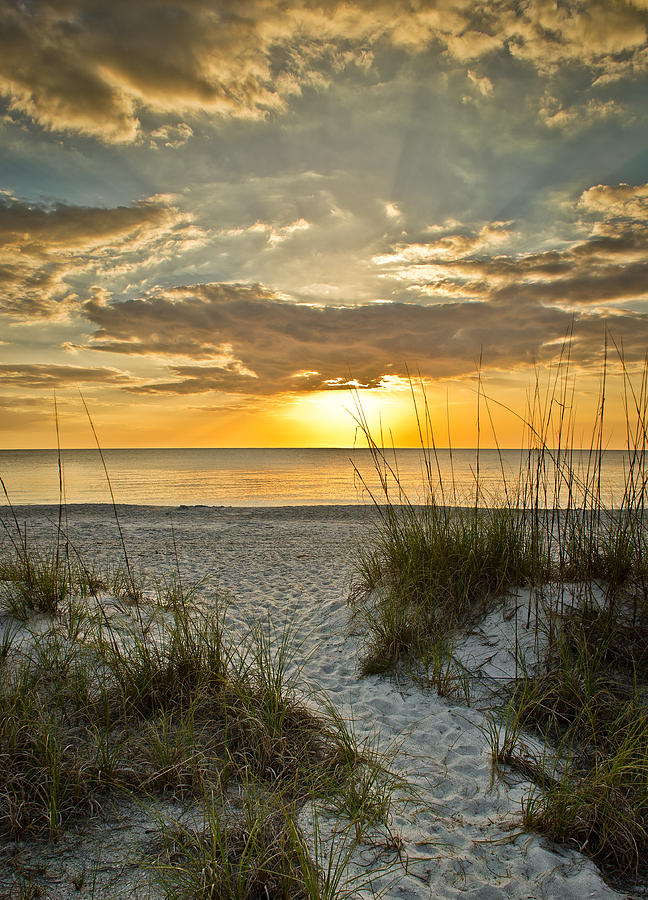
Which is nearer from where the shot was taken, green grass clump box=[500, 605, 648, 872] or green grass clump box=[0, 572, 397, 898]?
green grass clump box=[0, 572, 397, 898]

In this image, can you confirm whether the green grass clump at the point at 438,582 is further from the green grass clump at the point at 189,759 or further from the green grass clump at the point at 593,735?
the green grass clump at the point at 189,759

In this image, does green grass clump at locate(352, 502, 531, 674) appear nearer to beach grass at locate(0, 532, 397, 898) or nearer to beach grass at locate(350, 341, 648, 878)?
beach grass at locate(350, 341, 648, 878)

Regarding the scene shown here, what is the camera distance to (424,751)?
296 centimetres

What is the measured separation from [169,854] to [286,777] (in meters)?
0.68

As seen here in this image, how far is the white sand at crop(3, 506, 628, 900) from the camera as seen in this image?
2047 mm

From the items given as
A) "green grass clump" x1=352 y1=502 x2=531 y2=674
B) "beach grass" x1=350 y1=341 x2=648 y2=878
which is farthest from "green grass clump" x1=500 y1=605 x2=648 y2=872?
"green grass clump" x1=352 y1=502 x2=531 y2=674

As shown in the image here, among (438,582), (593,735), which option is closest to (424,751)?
(593,735)

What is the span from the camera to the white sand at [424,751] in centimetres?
205

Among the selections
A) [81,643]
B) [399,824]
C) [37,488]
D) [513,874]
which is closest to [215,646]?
[81,643]

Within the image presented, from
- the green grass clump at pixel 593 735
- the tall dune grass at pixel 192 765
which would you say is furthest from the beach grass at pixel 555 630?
the tall dune grass at pixel 192 765

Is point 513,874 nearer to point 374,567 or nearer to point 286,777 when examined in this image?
point 286,777

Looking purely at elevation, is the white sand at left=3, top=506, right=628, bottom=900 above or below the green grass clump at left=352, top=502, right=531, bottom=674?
below

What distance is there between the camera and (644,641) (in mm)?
3480

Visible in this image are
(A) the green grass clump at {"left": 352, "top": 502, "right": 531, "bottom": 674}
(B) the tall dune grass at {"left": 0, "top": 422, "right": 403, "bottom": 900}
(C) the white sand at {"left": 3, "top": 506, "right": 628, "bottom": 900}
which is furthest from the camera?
(A) the green grass clump at {"left": 352, "top": 502, "right": 531, "bottom": 674}
